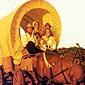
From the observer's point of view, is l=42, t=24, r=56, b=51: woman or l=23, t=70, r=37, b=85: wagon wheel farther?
l=42, t=24, r=56, b=51: woman

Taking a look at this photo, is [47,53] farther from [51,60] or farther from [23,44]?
[23,44]

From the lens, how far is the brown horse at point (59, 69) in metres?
8.45

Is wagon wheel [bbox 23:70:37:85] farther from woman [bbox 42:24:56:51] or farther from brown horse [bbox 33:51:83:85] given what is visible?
woman [bbox 42:24:56:51]

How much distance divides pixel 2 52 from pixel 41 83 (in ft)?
6.06

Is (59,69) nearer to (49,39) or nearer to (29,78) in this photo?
(29,78)

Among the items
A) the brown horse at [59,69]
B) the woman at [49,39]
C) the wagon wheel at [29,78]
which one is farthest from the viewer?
the woman at [49,39]

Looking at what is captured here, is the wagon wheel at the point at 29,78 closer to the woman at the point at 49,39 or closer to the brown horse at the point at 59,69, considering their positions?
the brown horse at the point at 59,69

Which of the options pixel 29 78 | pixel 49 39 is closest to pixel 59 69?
pixel 29 78

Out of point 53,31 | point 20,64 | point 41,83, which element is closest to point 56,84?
point 41,83

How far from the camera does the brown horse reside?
8453 millimetres

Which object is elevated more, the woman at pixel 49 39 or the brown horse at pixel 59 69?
the woman at pixel 49 39

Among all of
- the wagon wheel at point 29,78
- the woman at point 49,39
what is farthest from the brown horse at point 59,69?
the woman at point 49,39

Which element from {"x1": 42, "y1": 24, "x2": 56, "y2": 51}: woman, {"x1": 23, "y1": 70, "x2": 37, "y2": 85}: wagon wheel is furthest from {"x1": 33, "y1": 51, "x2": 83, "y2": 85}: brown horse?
{"x1": 42, "y1": 24, "x2": 56, "y2": 51}: woman

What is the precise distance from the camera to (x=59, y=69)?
873 cm
